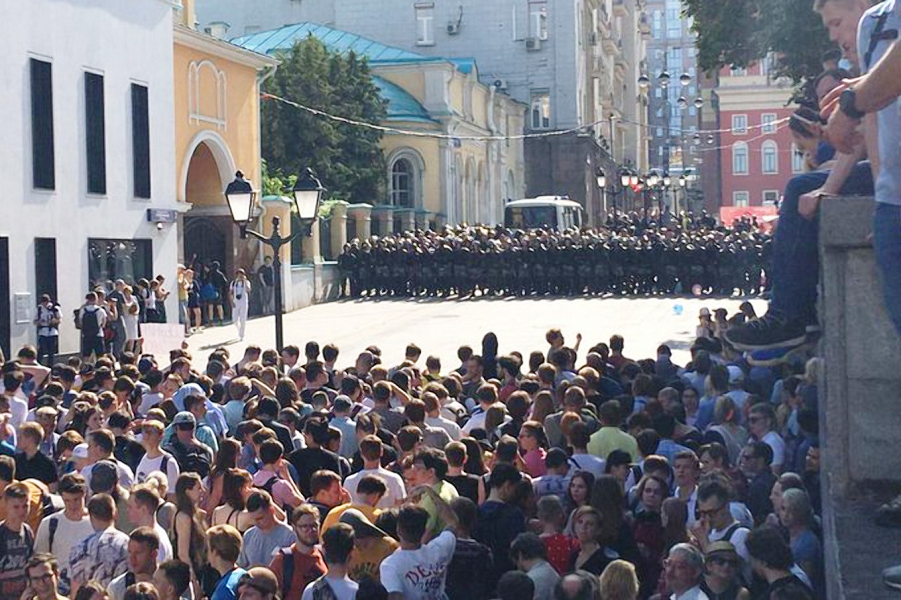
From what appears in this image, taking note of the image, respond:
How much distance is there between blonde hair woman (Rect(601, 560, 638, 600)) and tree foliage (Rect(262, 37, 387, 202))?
39.9 metres

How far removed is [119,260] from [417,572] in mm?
21825

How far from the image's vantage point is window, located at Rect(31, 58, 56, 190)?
80.4 ft

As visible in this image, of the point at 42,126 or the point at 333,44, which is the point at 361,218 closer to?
the point at 42,126

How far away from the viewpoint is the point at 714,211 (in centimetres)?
8550

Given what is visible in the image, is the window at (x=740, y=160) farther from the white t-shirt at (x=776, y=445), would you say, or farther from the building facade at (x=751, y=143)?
the white t-shirt at (x=776, y=445)

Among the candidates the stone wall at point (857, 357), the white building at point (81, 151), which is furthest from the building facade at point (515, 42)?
the stone wall at point (857, 357)

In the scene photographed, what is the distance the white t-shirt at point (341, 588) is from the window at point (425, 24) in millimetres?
60136

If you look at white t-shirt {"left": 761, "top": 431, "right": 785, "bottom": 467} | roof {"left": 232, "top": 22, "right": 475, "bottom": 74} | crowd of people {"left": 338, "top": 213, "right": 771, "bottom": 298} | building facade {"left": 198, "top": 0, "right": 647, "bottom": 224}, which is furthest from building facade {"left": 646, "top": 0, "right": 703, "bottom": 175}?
white t-shirt {"left": 761, "top": 431, "right": 785, "bottom": 467}

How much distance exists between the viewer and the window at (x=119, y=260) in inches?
1038

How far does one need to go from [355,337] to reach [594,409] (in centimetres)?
1698

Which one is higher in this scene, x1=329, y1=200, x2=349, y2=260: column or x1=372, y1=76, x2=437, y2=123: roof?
x1=372, y1=76, x2=437, y2=123: roof

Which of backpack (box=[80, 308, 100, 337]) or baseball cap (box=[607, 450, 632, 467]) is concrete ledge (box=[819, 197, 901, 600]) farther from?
backpack (box=[80, 308, 100, 337])

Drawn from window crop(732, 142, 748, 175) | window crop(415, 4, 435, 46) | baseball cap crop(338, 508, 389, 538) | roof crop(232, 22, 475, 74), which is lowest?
baseball cap crop(338, 508, 389, 538)

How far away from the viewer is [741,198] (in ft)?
263
